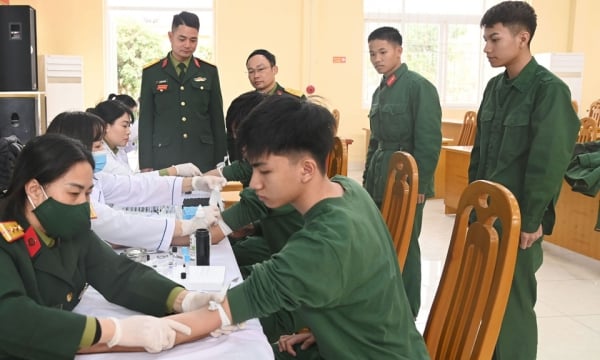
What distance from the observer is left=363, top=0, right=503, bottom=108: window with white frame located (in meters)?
8.69

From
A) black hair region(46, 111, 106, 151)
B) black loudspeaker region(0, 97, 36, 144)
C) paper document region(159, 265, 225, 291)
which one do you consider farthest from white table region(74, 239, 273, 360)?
black loudspeaker region(0, 97, 36, 144)

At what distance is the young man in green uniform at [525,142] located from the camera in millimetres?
2066

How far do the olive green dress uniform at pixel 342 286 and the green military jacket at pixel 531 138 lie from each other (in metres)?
1.00

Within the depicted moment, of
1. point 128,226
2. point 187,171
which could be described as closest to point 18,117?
point 187,171

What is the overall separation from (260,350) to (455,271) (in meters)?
0.51

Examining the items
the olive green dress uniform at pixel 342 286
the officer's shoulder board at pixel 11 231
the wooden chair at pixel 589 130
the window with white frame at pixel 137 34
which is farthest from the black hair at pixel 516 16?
the window with white frame at pixel 137 34

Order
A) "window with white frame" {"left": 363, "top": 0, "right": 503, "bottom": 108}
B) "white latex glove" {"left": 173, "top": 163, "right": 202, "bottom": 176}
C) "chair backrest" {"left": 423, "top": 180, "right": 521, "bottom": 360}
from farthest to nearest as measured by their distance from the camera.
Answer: "window with white frame" {"left": 363, "top": 0, "right": 503, "bottom": 108} → "white latex glove" {"left": 173, "top": 163, "right": 202, "bottom": 176} → "chair backrest" {"left": 423, "top": 180, "right": 521, "bottom": 360}

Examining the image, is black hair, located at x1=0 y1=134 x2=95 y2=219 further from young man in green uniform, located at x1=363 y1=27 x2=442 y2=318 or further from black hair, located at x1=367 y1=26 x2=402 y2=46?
black hair, located at x1=367 y1=26 x2=402 y2=46

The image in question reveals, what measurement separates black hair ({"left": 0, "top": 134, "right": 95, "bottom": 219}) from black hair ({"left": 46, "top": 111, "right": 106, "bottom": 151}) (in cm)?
73

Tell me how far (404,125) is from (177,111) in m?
1.27

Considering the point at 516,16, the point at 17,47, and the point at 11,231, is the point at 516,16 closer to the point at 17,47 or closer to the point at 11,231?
the point at 11,231

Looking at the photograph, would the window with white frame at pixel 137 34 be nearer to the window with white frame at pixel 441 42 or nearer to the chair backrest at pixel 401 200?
the window with white frame at pixel 441 42

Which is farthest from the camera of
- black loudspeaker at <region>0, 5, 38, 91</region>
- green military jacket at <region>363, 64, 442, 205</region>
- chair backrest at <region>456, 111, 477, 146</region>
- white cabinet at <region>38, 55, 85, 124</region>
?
white cabinet at <region>38, 55, 85, 124</region>

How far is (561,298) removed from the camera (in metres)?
3.38
